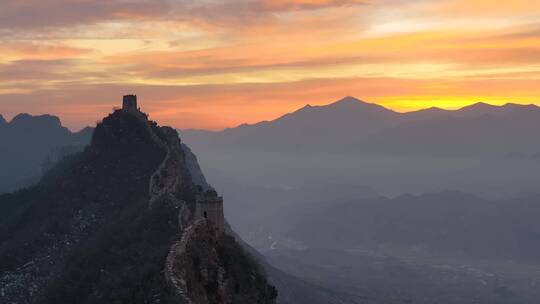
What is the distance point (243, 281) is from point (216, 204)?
11.6 meters

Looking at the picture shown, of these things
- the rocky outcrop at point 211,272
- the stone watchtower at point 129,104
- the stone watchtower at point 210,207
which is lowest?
the rocky outcrop at point 211,272

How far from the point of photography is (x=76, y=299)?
225 ft

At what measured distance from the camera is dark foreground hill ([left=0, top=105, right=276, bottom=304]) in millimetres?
53562

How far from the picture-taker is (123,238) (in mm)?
75250

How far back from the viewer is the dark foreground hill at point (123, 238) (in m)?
53.6

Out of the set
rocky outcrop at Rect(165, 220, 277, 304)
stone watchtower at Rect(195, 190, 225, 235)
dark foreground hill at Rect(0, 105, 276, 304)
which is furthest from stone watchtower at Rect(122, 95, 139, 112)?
rocky outcrop at Rect(165, 220, 277, 304)

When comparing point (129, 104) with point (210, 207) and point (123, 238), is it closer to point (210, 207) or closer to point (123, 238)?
point (123, 238)

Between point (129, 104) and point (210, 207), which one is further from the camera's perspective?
point (129, 104)

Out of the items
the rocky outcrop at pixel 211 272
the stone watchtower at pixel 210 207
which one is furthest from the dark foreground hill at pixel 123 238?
the stone watchtower at pixel 210 207

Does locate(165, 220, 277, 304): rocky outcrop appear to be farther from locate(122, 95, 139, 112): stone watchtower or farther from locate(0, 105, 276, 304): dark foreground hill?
locate(122, 95, 139, 112): stone watchtower

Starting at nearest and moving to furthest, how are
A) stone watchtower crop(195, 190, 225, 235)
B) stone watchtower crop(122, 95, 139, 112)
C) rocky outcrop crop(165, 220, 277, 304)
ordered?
rocky outcrop crop(165, 220, 277, 304)
stone watchtower crop(195, 190, 225, 235)
stone watchtower crop(122, 95, 139, 112)

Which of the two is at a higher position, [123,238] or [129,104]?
[129,104]

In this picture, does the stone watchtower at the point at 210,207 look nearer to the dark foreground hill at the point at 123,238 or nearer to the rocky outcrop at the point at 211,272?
the dark foreground hill at the point at 123,238

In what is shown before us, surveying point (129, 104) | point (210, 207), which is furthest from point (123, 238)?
point (129, 104)
